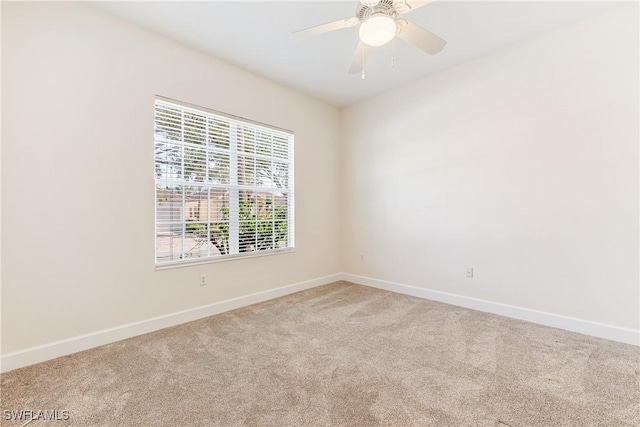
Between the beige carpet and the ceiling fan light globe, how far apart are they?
2211mm

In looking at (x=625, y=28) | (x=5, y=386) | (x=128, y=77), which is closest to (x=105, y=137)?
(x=128, y=77)

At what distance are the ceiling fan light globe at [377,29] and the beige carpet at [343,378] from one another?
2.21 m

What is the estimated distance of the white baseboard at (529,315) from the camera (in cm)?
242

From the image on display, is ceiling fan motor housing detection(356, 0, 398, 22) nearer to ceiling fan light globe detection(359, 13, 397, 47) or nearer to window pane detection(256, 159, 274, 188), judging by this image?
ceiling fan light globe detection(359, 13, 397, 47)

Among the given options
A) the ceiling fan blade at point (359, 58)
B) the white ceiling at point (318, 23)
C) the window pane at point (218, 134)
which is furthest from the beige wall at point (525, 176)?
the window pane at point (218, 134)

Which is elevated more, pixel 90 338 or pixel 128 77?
pixel 128 77

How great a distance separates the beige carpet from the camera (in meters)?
1.57

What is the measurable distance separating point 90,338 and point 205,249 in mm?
1183

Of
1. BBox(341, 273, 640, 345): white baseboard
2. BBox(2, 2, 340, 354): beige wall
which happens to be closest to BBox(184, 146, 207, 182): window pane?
BBox(2, 2, 340, 354): beige wall

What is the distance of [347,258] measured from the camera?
182 inches

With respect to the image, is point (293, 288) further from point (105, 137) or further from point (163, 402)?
point (105, 137)

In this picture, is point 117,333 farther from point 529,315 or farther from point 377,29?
point 529,315

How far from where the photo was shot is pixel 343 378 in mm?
1912

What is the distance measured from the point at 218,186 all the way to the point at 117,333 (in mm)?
1652
